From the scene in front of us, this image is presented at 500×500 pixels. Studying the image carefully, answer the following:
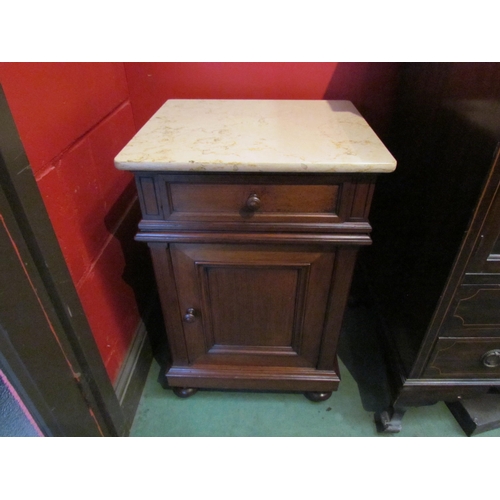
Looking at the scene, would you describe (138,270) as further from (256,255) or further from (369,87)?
(369,87)

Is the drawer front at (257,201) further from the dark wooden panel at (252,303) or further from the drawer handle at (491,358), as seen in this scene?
the drawer handle at (491,358)

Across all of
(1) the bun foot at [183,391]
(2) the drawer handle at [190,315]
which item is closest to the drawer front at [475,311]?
(2) the drawer handle at [190,315]

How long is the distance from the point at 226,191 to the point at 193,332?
16.8 inches

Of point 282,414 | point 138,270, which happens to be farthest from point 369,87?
point 282,414

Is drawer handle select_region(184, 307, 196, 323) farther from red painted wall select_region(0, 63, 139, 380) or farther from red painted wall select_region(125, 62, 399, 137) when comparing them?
red painted wall select_region(125, 62, 399, 137)

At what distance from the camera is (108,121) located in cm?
91

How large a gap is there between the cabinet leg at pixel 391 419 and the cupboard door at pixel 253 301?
0.26m

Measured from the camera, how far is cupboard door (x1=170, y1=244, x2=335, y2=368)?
0.77 m

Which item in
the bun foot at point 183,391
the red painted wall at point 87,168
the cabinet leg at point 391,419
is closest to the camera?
the red painted wall at point 87,168

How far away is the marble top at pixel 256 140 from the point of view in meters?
0.63

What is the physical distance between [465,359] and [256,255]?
57 cm

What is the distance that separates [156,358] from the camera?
1.21 metres

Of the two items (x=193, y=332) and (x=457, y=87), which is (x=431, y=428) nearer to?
(x=193, y=332)
